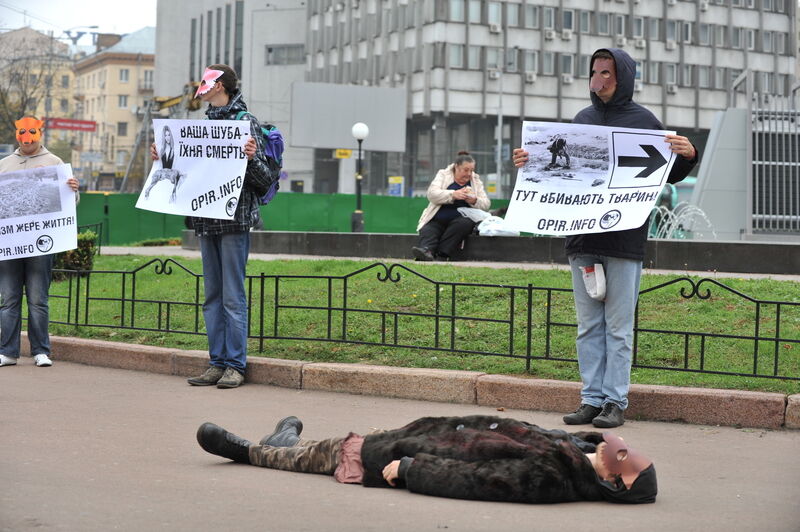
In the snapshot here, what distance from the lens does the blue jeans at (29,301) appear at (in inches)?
388

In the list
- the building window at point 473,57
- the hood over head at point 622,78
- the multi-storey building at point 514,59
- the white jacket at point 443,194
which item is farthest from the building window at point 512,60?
the hood over head at point 622,78

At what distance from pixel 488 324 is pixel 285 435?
3719 millimetres

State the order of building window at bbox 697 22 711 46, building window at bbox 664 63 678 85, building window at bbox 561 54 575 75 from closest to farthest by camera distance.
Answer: building window at bbox 561 54 575 75 → building window at bbox 664 63 678 85 → building window at bbox 697 22 711 46

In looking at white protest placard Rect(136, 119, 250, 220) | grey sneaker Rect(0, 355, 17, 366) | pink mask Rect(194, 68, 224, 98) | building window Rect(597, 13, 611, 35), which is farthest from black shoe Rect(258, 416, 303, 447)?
building window Rect(597, 13, 611, 35)

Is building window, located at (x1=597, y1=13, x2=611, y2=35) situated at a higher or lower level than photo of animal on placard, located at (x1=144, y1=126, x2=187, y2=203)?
higher

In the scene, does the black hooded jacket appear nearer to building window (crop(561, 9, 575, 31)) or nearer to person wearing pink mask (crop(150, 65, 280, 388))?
person wearing pink mask (crop(150, 65, 280, 388))

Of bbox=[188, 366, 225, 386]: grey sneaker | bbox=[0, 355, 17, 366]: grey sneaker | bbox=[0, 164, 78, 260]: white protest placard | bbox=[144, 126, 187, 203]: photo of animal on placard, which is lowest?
bbox=[0, 355, 17, 366]: grey sneaker

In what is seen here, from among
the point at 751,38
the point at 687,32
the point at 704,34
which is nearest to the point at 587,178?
the point at 687,32

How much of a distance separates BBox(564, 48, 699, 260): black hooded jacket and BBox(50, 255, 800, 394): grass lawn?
69 centimetres

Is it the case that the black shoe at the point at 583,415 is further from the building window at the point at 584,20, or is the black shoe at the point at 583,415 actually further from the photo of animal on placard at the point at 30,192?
the building window at the point at 584,20

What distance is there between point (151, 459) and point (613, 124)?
3351 mm

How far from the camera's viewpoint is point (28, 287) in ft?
32.8

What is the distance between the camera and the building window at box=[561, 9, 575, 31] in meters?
67.4

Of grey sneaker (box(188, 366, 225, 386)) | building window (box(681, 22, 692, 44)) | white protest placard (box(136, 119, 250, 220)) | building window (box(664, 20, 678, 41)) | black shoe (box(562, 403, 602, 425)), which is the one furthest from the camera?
building window (box(681, 22, 692, 44))
